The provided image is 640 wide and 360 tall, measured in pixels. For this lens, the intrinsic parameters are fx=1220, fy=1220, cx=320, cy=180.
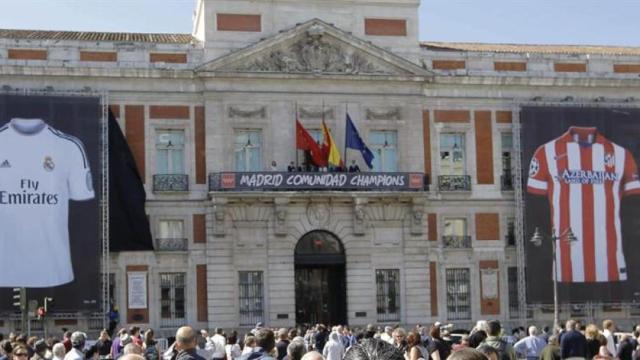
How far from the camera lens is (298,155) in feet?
144

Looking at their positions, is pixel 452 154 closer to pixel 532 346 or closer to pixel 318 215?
pixel 318 215

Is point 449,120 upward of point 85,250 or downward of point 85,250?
upward

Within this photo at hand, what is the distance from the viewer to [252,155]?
43.8 metres

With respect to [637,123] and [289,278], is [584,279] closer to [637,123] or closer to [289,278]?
[637,123]

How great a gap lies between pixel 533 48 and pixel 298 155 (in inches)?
483

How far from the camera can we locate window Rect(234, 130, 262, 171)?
4372cm

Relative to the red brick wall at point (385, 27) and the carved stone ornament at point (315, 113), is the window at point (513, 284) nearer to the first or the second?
the carved stone ornament at point (315, 113)

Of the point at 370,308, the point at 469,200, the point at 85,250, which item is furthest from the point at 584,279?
the point at 85,250

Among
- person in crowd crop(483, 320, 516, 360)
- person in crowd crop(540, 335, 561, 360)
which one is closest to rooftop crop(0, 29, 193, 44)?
person in crowd crop(540, 335, 561, 360)

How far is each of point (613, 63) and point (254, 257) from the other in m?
16.0

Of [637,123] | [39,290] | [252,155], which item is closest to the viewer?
[39,290]

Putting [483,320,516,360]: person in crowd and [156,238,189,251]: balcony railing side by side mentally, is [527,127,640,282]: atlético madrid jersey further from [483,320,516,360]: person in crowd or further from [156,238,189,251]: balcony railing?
[483,320,516,360]: person in crowd

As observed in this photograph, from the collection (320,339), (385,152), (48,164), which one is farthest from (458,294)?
(48,164)

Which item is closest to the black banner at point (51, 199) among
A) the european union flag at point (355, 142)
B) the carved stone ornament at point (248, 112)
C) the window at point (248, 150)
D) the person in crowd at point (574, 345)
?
the carved stone ornament at point (248, 112)
